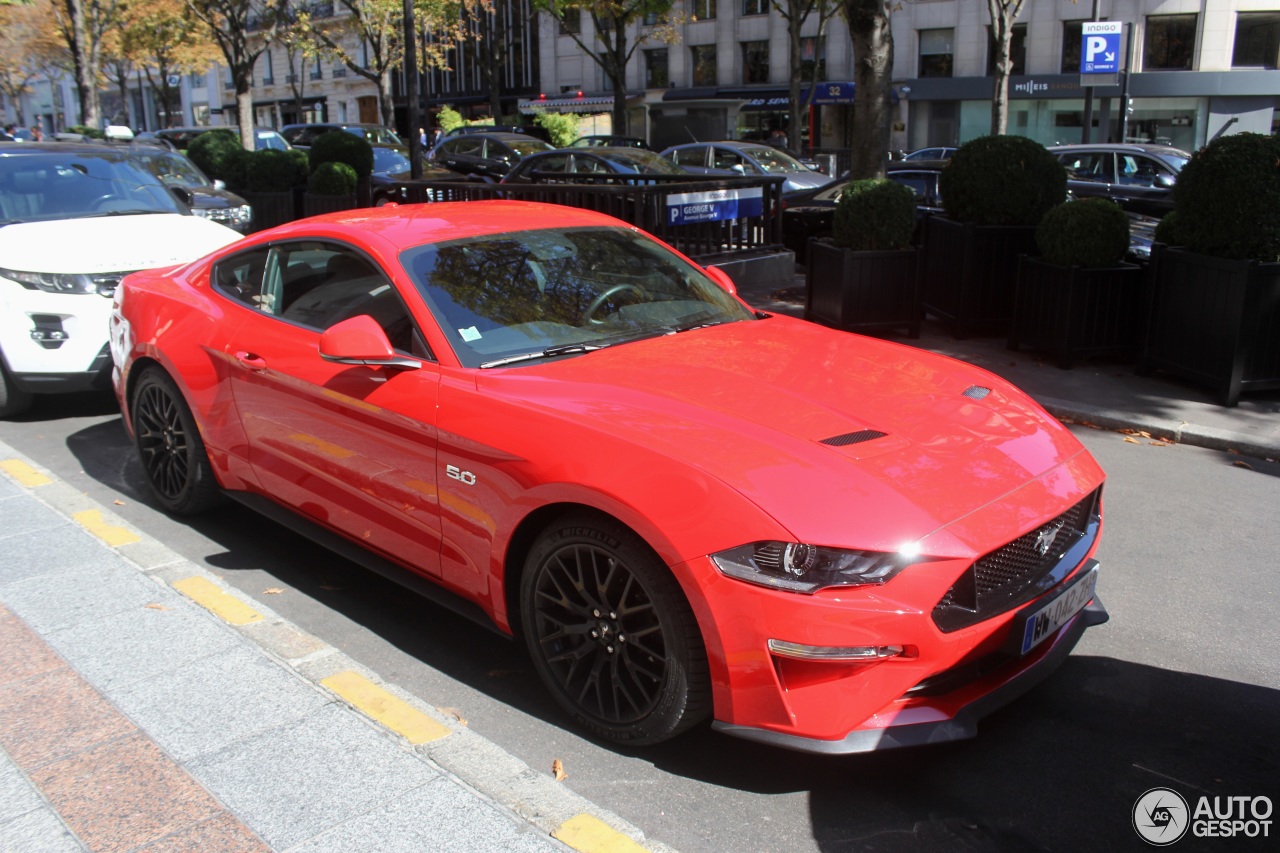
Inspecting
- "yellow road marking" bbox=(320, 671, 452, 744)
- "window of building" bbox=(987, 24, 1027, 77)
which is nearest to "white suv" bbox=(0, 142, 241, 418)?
"yellow road marking" bbox=(320, 671, 452, 744)

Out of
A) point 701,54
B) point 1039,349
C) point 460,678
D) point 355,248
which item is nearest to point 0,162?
point 355,248

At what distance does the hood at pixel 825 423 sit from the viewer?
296 centimetres

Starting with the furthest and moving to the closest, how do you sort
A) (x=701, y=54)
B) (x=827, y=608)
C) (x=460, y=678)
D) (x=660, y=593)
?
(x=701, y=54) < (x=460, y=678) < (x=660, y=593) < (x=827, y=608)

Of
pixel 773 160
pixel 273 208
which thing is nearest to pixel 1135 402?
pixel 273 208

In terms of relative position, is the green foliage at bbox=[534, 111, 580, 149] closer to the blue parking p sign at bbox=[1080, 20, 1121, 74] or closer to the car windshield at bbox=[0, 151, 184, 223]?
the blue parking p sign at bbox=[1080, 20, 1121, 74]

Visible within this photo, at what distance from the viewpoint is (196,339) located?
5.02 m

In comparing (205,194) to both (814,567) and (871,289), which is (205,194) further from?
(814,567)

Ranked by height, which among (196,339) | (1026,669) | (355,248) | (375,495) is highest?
(355,248)

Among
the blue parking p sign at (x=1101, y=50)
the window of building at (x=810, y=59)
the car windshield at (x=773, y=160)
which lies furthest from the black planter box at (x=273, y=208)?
the window of building at (x=810, y=59)

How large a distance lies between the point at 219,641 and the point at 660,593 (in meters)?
1.90

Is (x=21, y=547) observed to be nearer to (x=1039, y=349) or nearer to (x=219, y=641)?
(x=219, y=641)

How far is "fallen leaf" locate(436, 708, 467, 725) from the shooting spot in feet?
11.7

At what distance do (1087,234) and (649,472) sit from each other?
250 inches

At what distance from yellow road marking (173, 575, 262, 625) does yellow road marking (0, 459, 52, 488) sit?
2.00 m
